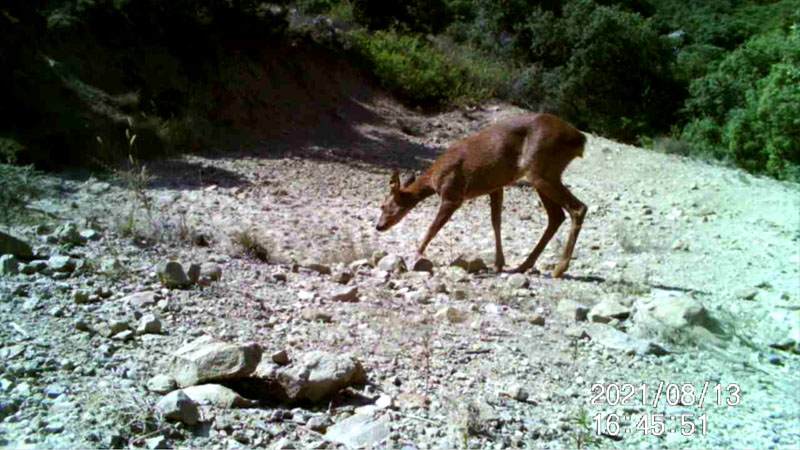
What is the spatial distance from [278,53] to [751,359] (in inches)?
549

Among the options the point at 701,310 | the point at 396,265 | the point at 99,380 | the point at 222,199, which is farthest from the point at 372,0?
the point at 99,380

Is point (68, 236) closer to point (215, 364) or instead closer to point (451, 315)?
point (215, 364)

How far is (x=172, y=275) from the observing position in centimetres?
590

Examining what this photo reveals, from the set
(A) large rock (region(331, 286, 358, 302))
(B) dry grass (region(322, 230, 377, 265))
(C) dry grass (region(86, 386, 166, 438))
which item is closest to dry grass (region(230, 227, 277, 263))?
(B) dry grass (region(322, 230, 377, 265))

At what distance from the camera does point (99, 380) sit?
419 centimetres

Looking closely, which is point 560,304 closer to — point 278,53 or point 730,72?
point 278,53

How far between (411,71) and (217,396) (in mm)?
17124

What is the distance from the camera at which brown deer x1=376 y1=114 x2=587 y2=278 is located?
8219mm

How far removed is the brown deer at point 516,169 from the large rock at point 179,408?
4803 millimetres

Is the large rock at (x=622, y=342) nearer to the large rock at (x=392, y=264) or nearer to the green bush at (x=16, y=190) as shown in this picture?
the large rock at (x=392, y=264)

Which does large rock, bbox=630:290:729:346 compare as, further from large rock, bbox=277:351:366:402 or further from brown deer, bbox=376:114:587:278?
large rock, bbox=277:351:366:402

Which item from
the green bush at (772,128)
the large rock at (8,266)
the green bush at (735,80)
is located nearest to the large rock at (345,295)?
the large rock at (8,266)

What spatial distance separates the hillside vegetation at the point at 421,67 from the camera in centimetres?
1241

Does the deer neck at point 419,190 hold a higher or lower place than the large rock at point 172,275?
higher
